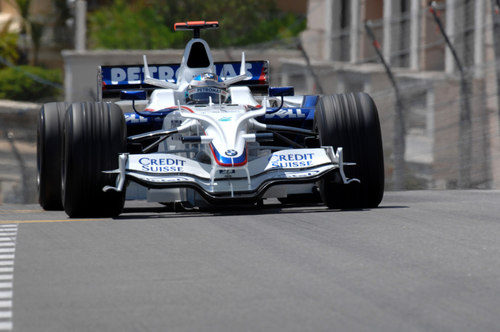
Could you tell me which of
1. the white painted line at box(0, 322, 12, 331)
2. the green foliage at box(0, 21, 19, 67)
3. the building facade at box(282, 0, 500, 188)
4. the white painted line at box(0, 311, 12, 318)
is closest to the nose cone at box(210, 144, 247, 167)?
the white painted line at box(0, 311, 12, 318)

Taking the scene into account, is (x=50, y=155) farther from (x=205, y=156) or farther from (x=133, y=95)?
(x=205, y=156)

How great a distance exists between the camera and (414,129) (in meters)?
17.4

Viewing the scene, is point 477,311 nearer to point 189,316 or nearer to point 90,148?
point 189,316

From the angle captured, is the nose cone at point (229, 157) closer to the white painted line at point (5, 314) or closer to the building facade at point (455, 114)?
the white painted line at point (5, 314)

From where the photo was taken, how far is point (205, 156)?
10.4 m

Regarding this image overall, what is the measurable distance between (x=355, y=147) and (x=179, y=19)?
35.1 meters

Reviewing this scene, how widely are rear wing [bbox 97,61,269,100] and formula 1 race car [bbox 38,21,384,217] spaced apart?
1538 mm

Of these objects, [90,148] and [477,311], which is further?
[90,148]

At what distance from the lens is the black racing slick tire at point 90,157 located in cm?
991

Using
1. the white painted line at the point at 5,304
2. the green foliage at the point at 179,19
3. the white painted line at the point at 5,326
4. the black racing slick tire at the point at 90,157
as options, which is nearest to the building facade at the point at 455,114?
the black racing slick tire at the point at 90,157

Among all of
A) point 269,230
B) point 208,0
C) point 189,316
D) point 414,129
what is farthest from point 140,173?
point 208,0

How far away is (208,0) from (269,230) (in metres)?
38.6

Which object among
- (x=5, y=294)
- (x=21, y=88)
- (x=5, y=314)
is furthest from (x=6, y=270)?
(x=21, y=88)

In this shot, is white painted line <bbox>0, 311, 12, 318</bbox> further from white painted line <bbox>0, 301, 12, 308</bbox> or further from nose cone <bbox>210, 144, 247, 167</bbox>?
nose cone <bbox>210, 144, 247, 167</bbox>
